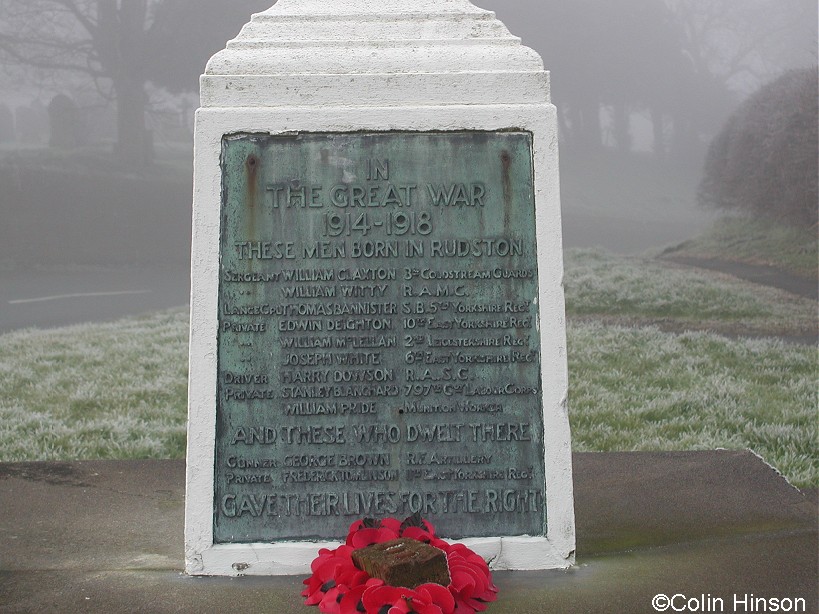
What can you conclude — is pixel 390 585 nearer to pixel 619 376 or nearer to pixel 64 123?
pixel 619 376

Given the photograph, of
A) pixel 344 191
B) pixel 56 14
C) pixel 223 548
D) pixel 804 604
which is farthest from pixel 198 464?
pixel 56 14

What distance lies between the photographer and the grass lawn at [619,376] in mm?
5281

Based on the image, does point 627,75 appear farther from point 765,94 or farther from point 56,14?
point 56,14

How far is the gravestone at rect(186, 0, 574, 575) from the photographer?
108 inches

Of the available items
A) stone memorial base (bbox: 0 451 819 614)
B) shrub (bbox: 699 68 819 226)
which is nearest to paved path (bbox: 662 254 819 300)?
shrub (bbox: 699 68 819 226)

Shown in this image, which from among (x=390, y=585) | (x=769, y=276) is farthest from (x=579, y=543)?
(x=769, y=276)

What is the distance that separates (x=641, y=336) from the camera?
673 cm

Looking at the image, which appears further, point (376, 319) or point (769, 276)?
point (769, 276)

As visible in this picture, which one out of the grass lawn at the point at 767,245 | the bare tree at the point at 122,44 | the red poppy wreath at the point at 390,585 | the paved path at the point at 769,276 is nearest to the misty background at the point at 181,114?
the bare tree at the point at 122,44

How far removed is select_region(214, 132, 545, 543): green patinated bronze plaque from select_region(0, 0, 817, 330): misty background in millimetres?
4744

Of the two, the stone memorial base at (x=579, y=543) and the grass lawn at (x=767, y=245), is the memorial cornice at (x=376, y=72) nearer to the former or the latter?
the stone memorial base at (x=579, y=543)

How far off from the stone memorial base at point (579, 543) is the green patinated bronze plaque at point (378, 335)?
30cm

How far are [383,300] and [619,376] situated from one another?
3791 mm

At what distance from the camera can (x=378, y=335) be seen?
2770 mm
